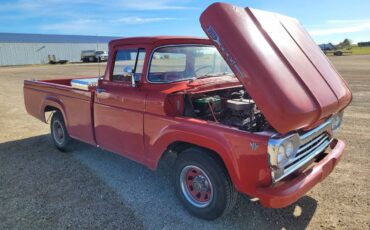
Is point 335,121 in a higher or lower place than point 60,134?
higher

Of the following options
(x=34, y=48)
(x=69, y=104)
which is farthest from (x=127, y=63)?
(x=34, y=48)

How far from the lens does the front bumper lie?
2748mm

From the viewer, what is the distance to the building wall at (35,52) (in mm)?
49809

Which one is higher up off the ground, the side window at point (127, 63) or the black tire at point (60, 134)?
the side window at point (127, 63)

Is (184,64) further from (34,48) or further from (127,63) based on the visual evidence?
(34,48)

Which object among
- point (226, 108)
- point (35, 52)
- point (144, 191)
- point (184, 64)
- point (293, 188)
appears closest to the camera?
point (293, 188)

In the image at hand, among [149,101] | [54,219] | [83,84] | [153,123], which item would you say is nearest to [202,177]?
[153,123]

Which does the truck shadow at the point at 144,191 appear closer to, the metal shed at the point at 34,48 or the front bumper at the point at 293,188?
the front bumper at the point at 293,188

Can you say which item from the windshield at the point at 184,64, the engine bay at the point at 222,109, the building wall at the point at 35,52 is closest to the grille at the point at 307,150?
the engine bay at the point at 222,109

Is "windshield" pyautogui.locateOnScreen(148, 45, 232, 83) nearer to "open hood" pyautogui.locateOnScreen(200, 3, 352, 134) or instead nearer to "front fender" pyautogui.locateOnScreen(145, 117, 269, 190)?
"front fender" pyautogui.locateOnScreen(145, 117, 269, 190)

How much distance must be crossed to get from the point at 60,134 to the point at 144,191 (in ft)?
8.39

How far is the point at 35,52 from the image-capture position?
175 feet

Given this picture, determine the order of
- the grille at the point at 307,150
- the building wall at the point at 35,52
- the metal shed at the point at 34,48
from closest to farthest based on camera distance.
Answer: the grille at the point at 307,150, the building wall at the point at 35,52, the metal shed at the point at 34,48

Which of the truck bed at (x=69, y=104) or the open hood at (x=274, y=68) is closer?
the open hood at (x=274, y=68)
